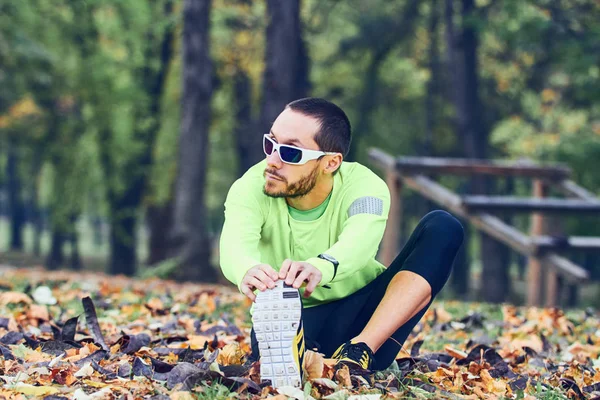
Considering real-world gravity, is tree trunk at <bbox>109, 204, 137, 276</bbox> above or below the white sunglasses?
below

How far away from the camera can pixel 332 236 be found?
12.4 ft

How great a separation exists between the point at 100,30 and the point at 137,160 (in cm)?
352

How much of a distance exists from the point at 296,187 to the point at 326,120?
32 cm

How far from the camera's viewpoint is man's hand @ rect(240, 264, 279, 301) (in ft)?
10.3

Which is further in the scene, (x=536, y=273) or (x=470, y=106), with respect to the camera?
(x=470, y=106)

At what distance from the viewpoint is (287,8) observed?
12781mm

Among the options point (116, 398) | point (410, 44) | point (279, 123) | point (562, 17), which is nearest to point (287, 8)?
point (562, 17)

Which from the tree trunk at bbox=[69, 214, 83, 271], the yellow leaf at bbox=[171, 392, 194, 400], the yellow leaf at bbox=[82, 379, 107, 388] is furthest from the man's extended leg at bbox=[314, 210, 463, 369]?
the tree trunk at bbox=[69, 214, 83, 271]

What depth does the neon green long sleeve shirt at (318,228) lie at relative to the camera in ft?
11.4

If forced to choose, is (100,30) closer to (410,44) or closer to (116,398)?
(410,44)

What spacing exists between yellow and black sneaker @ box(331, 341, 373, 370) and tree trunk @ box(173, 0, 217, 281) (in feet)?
35.0

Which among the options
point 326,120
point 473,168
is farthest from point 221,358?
point 473,168

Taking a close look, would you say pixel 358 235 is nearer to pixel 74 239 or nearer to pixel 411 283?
pixel 411 283

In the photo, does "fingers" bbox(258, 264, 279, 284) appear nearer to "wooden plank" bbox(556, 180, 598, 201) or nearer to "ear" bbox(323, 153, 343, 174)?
"ear" bbox(323, 153, 343, 174)
